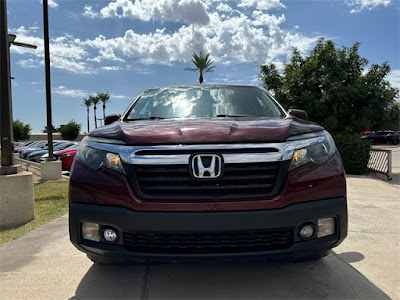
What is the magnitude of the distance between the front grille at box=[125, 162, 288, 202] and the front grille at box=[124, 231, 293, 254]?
256 millimetres

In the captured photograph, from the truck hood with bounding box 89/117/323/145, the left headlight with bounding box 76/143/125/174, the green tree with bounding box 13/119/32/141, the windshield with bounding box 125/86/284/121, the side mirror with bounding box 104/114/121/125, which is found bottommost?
the green tree with bounding box 13/119/32/141

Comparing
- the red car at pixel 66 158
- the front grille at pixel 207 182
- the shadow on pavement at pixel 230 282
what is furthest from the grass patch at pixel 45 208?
the red car at pixel 66 158

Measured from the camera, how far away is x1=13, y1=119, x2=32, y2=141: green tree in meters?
54.4

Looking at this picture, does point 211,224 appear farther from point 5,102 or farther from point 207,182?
point 5,102

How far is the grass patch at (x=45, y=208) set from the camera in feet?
15.9

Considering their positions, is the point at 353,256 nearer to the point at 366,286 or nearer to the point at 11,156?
the point at 366,286

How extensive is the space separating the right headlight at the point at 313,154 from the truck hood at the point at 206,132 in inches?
5.2

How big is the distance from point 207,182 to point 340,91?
10935 mm

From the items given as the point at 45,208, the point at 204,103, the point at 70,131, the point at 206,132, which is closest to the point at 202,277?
the point at 206,132

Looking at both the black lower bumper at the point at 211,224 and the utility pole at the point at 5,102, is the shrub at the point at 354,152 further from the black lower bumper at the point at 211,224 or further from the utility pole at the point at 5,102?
the black lower bumper at the point at 211,224

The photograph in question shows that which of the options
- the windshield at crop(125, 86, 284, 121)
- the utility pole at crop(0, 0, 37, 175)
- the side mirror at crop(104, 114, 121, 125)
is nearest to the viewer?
the windshield at crop(125, 86, 284, 121)

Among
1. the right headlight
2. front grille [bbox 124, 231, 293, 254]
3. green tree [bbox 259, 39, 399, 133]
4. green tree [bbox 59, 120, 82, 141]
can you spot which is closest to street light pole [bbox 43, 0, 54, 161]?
green tree [bbox 259, 39, 399, 133]

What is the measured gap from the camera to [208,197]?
7.16ft

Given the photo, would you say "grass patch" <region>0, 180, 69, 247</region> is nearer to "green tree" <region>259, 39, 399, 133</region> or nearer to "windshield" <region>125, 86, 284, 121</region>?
"windshield" <region>125, 86, 284, 121</region>
